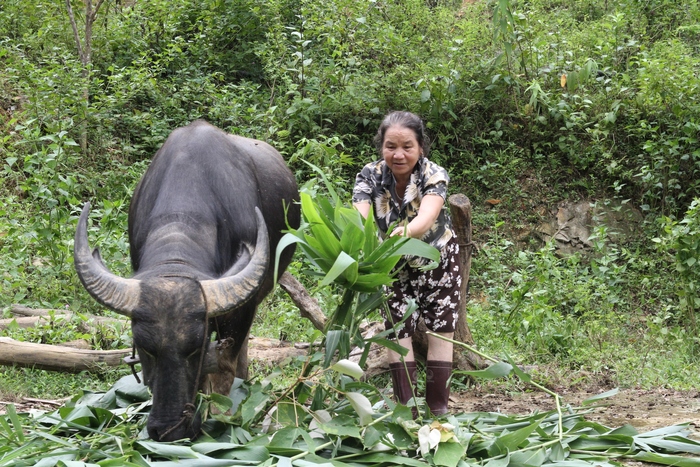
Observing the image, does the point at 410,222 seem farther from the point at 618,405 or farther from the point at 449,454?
the point at 618,405

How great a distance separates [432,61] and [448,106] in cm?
107

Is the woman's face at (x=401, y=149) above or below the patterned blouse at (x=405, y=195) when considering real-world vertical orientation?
above

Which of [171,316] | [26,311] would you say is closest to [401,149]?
[171,316]

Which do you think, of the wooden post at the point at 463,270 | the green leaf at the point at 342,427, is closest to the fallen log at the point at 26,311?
the wooden post at the point at 463,270

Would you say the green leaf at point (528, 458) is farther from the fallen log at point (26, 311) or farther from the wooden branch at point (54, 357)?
the fallen log at point (26, 311)

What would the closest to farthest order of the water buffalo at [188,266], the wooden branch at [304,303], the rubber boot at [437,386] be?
the water buffalo at [188,266] → the rubber boot at [437,386] → the wooden branch at [304,303]

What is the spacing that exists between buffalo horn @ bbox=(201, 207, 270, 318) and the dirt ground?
1747mm

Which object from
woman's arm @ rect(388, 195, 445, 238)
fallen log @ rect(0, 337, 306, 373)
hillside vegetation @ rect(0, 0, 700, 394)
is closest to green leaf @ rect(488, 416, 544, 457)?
woman's arm @ rect(388, 195, 445, 238)

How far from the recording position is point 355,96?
966 centimetres

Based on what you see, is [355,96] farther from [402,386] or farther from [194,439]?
[194,439]

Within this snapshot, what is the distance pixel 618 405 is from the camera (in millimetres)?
4676

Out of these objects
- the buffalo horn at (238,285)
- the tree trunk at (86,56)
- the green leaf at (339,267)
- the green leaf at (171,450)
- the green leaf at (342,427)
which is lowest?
the green leaf at (171,450)

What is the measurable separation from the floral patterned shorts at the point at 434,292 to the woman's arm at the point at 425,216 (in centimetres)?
34

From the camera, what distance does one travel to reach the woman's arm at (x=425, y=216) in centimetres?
395
